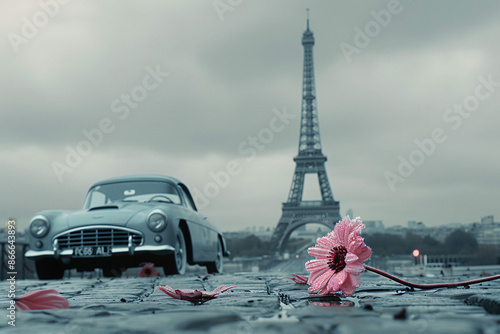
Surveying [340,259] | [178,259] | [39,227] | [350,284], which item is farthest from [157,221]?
[350,284]

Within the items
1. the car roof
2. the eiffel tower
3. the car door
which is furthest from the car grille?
the eiffel tower

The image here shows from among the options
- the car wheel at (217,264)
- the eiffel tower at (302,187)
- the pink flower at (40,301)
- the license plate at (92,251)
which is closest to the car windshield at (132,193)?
the license plate at (92,251)

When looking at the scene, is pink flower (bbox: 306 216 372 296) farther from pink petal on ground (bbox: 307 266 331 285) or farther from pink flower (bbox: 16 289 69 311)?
pink flower (bbox: 16 289 69 311)

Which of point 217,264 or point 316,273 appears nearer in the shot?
point 316,273

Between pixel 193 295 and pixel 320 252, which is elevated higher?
pixel 320 252

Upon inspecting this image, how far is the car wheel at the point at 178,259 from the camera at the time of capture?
6121 millimetres

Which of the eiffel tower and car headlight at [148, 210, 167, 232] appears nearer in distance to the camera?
car headlight at [148, 210, 167, 232]

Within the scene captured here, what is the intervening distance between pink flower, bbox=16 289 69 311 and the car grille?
4088 millimetres

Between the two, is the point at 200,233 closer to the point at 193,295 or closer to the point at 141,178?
the point at 141,178

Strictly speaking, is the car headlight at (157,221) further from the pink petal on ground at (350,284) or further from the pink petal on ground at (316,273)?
the pink petal on ground at (350,284)

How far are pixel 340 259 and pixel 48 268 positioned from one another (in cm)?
498

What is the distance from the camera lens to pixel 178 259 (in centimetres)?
631

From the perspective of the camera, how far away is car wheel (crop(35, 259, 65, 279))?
6.36 meters

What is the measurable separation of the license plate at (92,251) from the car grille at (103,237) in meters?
0.05
